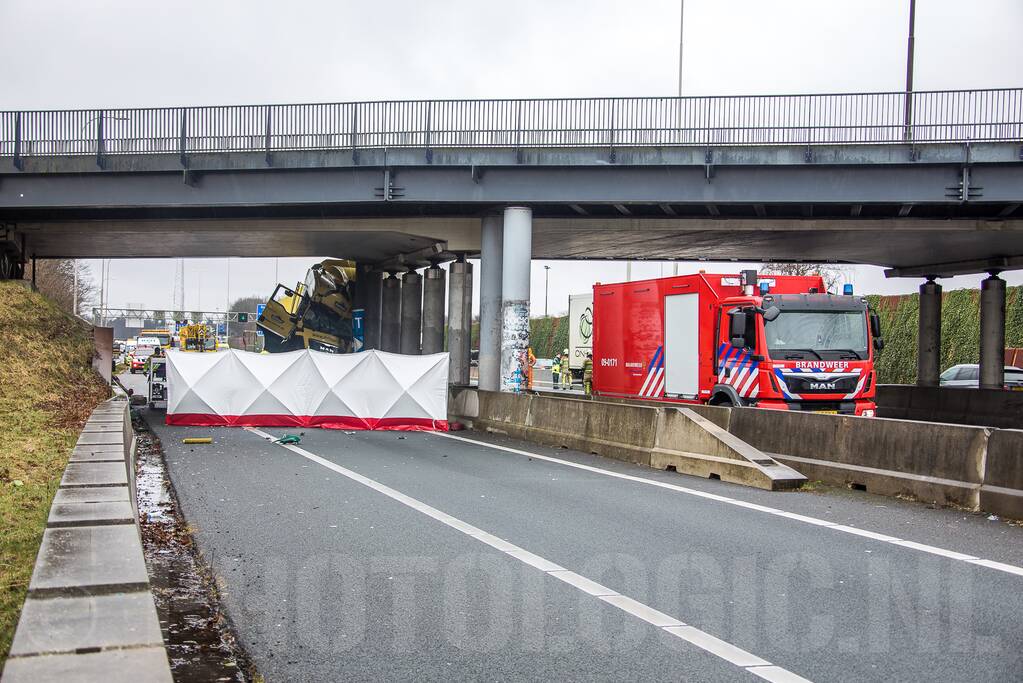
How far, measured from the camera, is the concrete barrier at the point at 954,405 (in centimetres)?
2731

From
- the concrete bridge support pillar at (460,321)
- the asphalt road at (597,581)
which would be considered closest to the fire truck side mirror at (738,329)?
the asphalt road at (597,581)

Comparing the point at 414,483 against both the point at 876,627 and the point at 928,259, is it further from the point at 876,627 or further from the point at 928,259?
the point at 928,259

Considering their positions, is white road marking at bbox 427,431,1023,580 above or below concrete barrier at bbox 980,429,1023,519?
below

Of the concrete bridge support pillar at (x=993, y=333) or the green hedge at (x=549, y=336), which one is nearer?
the concrete bridge support pillar at (x=993, y=333)

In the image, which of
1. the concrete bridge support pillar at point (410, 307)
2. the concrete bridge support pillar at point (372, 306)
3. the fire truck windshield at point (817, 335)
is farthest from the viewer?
the concrete bridge support pillar at point (372, 306)

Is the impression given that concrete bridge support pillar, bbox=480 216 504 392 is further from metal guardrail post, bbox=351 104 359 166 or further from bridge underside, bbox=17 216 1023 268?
metal guardrail post, bbox=351 104 359 166

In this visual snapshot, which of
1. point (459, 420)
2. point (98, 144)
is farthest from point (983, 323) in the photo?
point (98, 144)

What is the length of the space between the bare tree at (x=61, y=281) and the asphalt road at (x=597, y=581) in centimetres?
4701

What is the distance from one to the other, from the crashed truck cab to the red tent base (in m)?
7.61

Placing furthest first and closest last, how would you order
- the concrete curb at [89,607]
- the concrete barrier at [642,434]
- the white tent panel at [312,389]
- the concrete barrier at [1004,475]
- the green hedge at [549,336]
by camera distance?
the green hedge at [549,336] → the white tent panel at [312,389] → the concrete barrier at [642,434] → the concrete barrier at [1004,475] → the concrete curb at [89,607]

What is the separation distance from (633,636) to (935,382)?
35984 mm

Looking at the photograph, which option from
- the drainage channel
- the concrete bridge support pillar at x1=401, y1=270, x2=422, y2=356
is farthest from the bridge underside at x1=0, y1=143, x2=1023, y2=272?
the drainage channel

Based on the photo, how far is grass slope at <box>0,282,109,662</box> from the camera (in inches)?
301

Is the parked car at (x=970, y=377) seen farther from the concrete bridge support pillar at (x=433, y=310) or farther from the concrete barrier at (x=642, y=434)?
the concrete barrier at (x=642, y=434)
